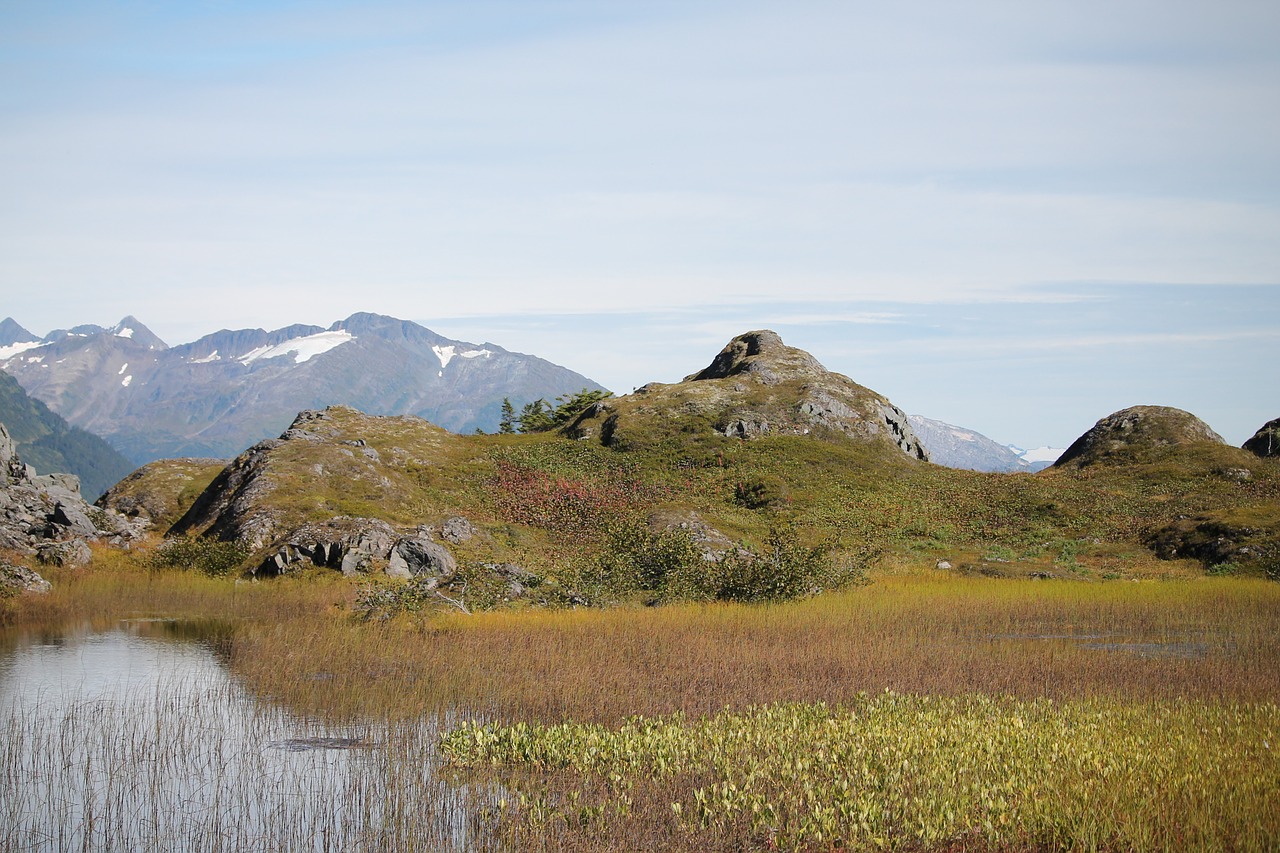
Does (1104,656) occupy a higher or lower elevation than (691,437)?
lower

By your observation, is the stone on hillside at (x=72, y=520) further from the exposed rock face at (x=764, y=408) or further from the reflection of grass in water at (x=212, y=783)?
the exposed rock face at (x=764, y=408)

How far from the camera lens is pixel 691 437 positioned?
254 feet

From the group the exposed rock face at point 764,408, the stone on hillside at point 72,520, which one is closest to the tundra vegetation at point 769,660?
the stone on hillside at point 72,520

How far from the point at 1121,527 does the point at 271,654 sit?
5050 centimetres

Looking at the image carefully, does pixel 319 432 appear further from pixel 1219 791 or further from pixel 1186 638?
pixel 1219 791

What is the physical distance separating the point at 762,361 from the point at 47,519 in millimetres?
59596

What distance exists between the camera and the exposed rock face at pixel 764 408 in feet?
262

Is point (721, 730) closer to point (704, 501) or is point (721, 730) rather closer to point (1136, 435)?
point (704, 501)

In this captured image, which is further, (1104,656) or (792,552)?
(792,552)

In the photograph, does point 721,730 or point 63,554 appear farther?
point 63,554

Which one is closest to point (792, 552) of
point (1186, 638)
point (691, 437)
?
point (1186, 638)

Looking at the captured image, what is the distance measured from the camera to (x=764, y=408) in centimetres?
8269

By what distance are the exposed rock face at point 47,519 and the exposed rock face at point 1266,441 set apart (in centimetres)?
8263

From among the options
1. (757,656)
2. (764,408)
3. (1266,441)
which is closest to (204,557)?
(757,656)
